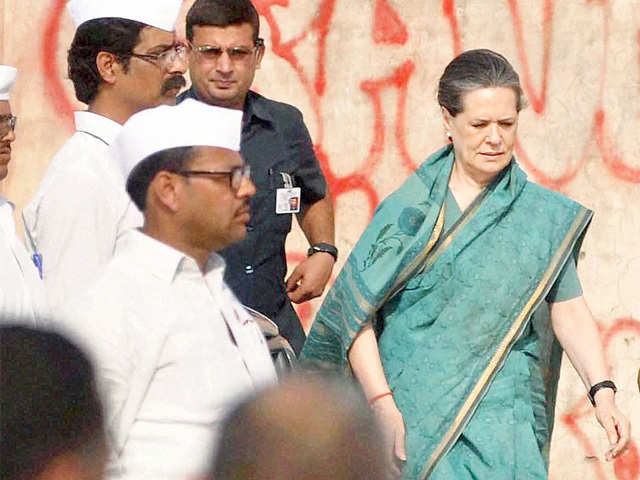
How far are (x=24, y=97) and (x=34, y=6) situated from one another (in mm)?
350

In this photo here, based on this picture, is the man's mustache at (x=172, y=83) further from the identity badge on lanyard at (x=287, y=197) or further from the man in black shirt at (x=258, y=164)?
the identity badge on lanyard at (x=287, y=197)

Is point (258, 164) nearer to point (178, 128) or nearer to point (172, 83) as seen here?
point (172, 83)

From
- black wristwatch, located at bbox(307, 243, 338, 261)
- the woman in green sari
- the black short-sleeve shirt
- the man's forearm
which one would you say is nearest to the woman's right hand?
the woman in green sari

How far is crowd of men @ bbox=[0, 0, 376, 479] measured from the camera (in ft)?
8.21

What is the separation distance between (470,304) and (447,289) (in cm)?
8

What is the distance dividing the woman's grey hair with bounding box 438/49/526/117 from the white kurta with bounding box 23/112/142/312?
1181 mm

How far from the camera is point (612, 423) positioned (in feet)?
16.5

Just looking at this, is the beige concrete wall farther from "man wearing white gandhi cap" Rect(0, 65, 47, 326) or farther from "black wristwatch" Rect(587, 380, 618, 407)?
"man wearing white gandhi cap" Rect(0, 65, 47, 326)

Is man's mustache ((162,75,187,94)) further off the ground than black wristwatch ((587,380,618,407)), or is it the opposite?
man's mustache ((162,75,187,94))

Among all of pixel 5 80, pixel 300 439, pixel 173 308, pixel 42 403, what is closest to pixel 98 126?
pixel 5 80

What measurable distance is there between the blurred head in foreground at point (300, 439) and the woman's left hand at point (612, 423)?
2807mm

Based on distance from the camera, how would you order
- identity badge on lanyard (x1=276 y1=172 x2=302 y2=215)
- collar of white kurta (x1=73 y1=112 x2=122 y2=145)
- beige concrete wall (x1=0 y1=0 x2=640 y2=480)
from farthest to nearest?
beige concrete wall (x1=0 y1=0 x2=640 y2=480), identity badge on lanyard (x1=276 y1=172 x2=302 y2=215), collar of white kurta (x1=73 y1=112 x2=122 y2=145)

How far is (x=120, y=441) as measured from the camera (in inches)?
133

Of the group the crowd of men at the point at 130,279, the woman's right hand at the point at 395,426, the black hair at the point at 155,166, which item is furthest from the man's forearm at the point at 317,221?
the black hair at the point at 155,166
